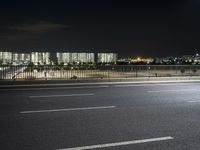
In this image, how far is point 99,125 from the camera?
23.9 feet

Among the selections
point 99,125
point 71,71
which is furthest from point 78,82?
point 99,125

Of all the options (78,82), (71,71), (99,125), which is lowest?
(99,125)

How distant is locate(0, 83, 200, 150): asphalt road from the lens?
18.6 ft

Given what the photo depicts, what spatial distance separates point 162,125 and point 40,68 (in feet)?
51.5

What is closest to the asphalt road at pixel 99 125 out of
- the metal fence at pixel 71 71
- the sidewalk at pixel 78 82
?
the sidewalk at pixel 78 82

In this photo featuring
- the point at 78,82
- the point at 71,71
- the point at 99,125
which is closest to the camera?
the point at 99,125

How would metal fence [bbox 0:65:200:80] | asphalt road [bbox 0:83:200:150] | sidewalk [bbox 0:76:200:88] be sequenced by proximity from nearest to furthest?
1. asphalt road [bbox 0:83:200:150]
2. sidewalk [bbox 0:76:200:88]
3. metal fence [bbox 0:65:200:80]

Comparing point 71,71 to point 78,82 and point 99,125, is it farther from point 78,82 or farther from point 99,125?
point 99,125

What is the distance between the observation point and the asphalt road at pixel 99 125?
5.68m

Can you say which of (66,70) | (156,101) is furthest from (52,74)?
(156,101)

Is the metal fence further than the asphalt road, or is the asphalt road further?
the metal fence

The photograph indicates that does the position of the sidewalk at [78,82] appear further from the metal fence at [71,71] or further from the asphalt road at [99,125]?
the asphalt road at [99,125]

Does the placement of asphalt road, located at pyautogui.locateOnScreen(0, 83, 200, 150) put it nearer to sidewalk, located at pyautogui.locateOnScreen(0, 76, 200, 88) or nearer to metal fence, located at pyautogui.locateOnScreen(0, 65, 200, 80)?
sidewalk, located at pyautogui.locateOnScreen(0, 76, 200, 88)

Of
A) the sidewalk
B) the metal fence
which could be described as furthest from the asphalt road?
the metal fence
